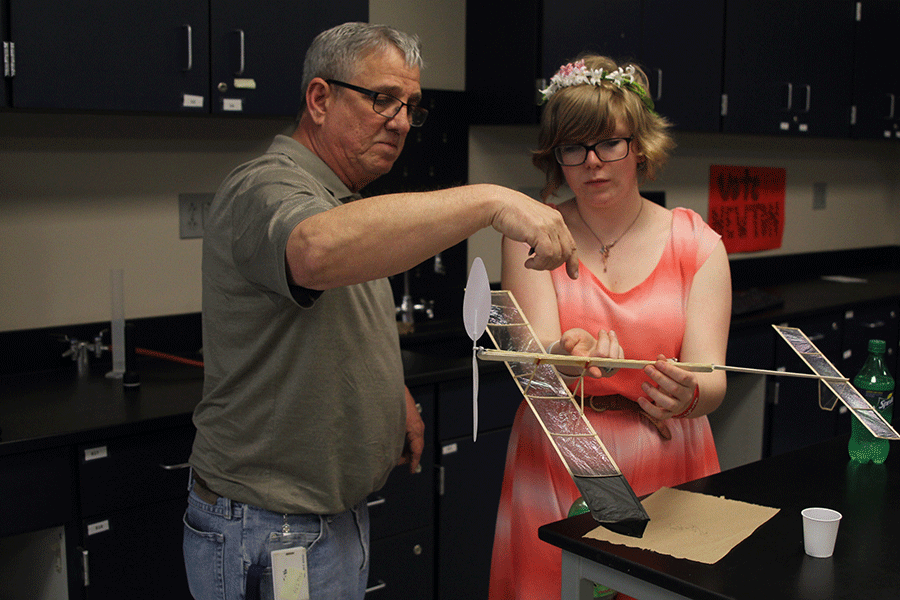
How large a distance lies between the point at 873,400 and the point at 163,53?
6.14 ft

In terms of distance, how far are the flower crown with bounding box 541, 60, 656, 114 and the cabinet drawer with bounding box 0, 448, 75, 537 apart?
51.6 inches

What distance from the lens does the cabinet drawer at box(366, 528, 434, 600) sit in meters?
2.37

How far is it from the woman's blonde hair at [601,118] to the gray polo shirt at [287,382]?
493mm

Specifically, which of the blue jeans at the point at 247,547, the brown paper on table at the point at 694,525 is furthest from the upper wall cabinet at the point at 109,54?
the brown paper on table at the point at 694,525

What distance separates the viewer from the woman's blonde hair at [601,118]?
1.69 meters

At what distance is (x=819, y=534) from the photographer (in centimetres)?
122

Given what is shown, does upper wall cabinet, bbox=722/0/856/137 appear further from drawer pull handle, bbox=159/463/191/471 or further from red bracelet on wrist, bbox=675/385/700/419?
drawer pull handle, bbox=159/463/191/471

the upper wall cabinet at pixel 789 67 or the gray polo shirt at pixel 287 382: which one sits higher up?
the upper wall cabinet at pixel 789 67

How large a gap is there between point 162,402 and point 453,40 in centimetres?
191

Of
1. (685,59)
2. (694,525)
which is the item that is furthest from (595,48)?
(694,525)

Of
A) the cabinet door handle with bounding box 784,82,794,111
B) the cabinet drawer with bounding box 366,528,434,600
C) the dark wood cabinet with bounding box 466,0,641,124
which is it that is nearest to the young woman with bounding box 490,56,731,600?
the cabinet drawer with bounding box 366,528,434,600

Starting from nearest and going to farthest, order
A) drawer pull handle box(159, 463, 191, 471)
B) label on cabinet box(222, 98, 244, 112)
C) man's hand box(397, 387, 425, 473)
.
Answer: man's hand box(397, 387, 425, 473) → drawer pull handle box(159, 463, 191, 471) → label on cabinet box(222, 98, 244, 112)

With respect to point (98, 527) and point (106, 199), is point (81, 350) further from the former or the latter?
point (98, 527)

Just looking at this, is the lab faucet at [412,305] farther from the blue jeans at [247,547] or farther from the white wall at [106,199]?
the blue jeans at [247,547]
